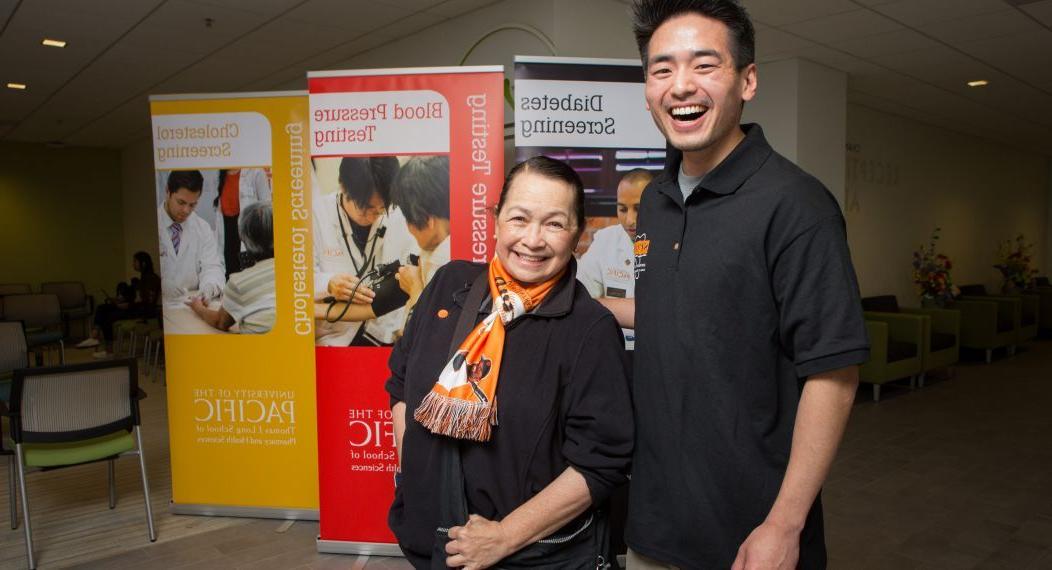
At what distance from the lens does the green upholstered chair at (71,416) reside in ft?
11.0

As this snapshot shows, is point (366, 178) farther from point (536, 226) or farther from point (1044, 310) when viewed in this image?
point (1044, 310)

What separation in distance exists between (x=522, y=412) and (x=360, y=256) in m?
2.02

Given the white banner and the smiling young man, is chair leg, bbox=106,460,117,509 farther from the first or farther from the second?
the smiling young man

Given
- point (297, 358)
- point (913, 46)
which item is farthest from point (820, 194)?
point (913, 46)

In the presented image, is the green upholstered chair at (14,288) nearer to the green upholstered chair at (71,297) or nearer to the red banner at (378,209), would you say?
the green upholstered chair at (71,297)

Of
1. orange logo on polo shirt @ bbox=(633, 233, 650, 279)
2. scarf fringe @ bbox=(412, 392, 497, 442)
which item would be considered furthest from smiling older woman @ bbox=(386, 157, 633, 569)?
orange logo on polo shirt @ bbox=(633, 233, 650, 279)

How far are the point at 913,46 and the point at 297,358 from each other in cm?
559

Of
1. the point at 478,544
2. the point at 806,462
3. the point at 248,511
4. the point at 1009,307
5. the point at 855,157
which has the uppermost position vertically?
the point at 855,157

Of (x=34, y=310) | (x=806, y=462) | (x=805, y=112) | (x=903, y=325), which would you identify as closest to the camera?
(x=806, y=462)

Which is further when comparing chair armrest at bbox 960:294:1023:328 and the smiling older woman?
chair armrest at bbox 960:294:1023:328

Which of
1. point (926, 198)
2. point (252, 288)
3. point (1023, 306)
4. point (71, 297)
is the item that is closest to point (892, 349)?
point (926, 198)

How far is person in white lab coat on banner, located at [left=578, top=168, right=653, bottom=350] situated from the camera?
3.13m

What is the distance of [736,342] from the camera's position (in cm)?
123

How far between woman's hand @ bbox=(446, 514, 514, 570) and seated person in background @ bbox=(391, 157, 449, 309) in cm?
189
